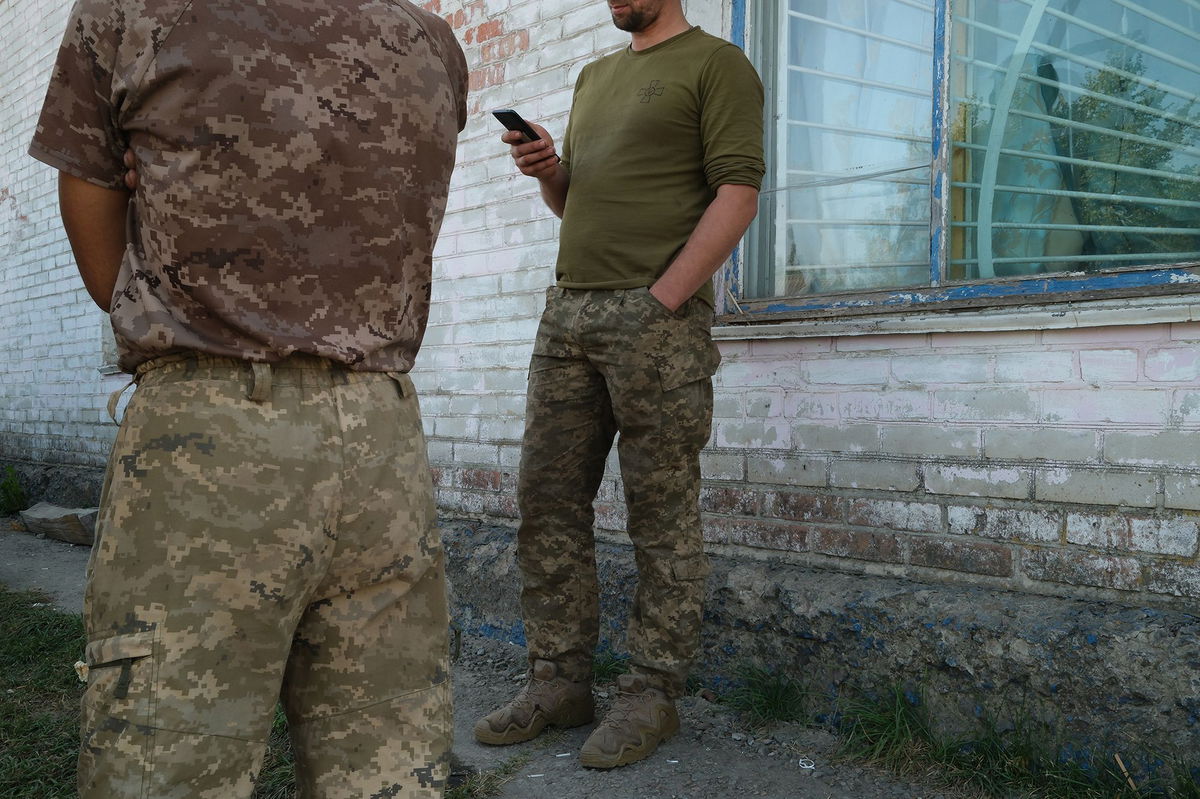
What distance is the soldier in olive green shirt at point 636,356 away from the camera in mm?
2410

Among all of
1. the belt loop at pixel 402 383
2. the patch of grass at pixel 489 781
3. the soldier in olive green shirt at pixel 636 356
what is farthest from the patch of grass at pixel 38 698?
the belt loop at pixel 402 383

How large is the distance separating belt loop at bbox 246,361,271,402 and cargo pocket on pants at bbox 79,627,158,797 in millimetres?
321

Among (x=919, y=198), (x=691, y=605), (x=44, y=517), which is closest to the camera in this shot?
(x=691, y=605)

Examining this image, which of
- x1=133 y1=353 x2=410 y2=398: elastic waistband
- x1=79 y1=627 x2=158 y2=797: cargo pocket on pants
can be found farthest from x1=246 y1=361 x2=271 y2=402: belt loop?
x1=79 y1=627 x2=158 y2=797: cargo pocket on pants

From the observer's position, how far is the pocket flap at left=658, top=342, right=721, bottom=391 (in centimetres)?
241

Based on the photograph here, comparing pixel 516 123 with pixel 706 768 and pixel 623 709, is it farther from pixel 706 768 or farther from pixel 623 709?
pixel 706 768

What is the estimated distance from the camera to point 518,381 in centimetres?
371

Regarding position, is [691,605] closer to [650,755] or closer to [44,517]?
[650,755]

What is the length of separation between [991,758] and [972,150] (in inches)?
64.6

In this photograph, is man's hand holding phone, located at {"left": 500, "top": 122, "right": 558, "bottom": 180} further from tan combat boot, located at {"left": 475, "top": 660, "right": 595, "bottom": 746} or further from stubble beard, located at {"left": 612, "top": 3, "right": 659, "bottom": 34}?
tan combat boot, located at {"left": 475, "top": 660, "right": 595, "bottom": 746}

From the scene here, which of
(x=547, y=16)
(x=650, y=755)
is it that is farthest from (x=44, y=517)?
(x=650, y=755)

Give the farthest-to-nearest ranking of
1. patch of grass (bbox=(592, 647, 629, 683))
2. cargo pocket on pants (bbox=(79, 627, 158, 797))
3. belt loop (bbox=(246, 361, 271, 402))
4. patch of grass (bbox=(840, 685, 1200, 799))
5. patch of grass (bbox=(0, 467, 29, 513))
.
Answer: patch of grass (bbox=(0, 467, 29, 513)), patch of grass (bbox=(592, 647, 629, 683)), patch of grass (bbox=(840, 685, 1200, 799)), belt loop (bbox=(246, 361, 271, 402)), cargo pocket on pants (bbox=(79, 627, 158, 797))

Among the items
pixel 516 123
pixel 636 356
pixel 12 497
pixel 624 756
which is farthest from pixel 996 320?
pixel 12 497

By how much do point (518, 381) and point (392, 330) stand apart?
2.27 meters
